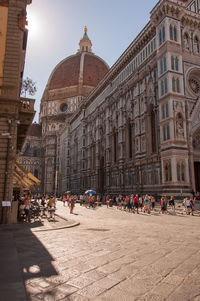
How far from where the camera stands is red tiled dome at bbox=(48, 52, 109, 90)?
262 ft

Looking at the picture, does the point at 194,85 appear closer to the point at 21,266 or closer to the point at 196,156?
the point at 196,156

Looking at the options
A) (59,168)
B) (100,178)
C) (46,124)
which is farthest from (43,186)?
(100,178)

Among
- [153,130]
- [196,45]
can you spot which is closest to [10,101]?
[153,130]

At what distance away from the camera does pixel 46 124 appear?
77.8m

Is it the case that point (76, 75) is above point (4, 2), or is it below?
above

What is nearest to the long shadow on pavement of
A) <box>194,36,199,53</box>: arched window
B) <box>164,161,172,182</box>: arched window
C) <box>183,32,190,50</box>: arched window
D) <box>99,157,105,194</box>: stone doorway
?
<box>164,161,172,182</box>: arched window

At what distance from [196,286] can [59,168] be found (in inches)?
2513

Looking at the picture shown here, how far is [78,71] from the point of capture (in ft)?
267

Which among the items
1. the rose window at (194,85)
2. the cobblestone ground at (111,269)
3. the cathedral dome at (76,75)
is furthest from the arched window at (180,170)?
the cathedral dome at (76,75)

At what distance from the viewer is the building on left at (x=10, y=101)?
39.7 ft

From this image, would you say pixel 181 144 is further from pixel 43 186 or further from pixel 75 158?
pixel 43 186

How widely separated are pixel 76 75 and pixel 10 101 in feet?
234

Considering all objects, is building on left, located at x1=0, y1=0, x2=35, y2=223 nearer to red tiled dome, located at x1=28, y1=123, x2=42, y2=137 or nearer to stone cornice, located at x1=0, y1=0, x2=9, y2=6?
stone cornice, located at x1=0, y1=0, x2=9, y2=6

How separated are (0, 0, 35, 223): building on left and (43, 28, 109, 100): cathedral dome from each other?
62886mm
